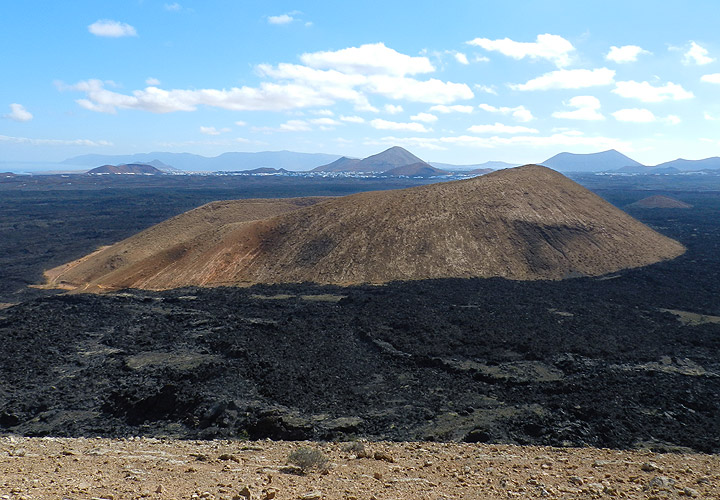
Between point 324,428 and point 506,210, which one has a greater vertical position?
point 506,210

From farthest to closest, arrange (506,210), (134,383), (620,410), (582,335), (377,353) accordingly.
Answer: (506,210) → (582,335) → (377,353) → (134,383) → (620,410)

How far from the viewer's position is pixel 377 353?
23.4m

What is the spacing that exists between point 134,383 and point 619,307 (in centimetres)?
2811

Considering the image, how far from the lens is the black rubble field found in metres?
16.3

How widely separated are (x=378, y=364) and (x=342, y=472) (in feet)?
37.6

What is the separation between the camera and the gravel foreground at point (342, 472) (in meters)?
8.86

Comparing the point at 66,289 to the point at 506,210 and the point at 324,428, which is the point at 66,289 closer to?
the point at 324,428

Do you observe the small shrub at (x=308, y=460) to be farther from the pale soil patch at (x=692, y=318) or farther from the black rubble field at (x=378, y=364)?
the pale soil patch at (x=692, y=318)

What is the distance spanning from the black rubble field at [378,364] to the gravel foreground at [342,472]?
2371mm

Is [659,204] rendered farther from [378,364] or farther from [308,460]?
[308,460]

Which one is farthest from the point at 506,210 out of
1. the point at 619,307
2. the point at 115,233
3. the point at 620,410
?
the point at 115,233

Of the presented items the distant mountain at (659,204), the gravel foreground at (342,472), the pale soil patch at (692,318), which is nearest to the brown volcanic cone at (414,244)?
the pale soil patch at (692,318)

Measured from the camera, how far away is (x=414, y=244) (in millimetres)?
43969

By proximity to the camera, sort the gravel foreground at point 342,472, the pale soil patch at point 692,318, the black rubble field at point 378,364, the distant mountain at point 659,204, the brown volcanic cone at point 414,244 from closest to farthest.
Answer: the gravel foreground at point 342,472
the black rubble field at point 378,364
the pale soil patch at point 692,318
the brown volcanic cone at point 414,244
the distant mountain at point 659,204
